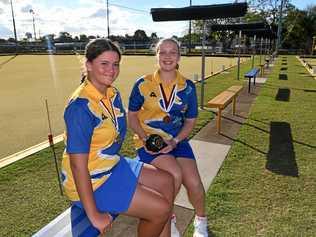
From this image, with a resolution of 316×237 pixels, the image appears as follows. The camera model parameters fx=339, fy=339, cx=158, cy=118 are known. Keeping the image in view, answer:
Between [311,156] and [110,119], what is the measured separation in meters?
4.11

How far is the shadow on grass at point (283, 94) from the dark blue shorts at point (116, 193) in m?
9.05

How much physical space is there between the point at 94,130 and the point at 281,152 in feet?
13.6

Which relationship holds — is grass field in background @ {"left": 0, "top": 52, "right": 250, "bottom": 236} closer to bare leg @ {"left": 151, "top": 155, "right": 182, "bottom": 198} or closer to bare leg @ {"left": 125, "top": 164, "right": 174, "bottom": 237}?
→ bare leg @ {"left": 151, "top": 155, "right": 182, "bottom": 198}

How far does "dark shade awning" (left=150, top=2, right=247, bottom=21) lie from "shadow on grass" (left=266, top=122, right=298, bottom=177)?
2.68 metres

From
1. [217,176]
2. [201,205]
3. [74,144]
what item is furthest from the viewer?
[217,176]

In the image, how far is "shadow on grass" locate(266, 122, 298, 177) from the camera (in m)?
4.86

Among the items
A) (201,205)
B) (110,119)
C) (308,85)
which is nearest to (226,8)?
(201,205)

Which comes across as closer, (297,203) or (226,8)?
(297,203)

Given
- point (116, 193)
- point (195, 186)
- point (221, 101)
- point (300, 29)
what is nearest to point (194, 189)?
point (195, 186)

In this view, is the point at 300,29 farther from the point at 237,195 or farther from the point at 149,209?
the point at 149,209

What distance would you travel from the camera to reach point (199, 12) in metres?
8.08

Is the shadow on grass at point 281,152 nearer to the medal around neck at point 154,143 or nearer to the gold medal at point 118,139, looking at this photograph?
the medal around neck at point 154,143

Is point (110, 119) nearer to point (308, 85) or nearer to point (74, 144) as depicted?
point (74, 144)

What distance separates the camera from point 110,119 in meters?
2.42
